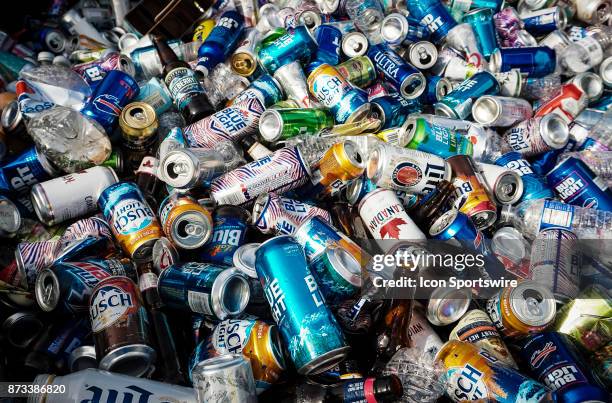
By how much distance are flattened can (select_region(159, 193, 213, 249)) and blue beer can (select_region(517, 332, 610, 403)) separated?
1.38 meters

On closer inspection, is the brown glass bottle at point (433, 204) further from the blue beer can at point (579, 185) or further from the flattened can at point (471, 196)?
the blue beer can at point (579, 185)

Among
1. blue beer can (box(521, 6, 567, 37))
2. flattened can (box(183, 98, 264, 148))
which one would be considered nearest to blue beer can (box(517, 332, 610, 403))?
flattened can (box(183, 98, 264, 148))

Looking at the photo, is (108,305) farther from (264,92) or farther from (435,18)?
(435,18)

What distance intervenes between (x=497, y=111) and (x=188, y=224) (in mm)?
1864

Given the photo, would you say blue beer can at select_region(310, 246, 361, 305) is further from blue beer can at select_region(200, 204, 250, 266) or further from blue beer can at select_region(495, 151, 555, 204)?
blue beer can at select_region(495, 151, 555, 204)

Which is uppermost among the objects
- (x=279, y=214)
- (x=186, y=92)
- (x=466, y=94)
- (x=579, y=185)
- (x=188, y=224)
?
(x=186, y=92)

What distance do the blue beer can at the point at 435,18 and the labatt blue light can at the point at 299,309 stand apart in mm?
2307

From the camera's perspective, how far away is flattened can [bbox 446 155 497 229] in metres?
2.61

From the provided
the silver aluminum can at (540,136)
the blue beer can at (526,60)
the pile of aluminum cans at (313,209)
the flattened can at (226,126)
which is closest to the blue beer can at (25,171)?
the pile of aluminum cans at (313,209)

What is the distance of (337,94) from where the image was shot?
3.09m

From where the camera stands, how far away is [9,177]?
2783 mm

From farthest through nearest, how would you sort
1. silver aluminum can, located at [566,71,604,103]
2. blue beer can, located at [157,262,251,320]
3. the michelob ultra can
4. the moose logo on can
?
silver aluminum can, located at [566,71,604,103] → blue beer can, located at [157,262,251,320] → the moose logo on can → the michelob ultra can

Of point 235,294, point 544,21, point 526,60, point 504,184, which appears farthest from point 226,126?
point 544,21

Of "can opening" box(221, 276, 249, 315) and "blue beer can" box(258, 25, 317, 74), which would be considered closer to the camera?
"can opening" box(221, 276, 249, 315)
